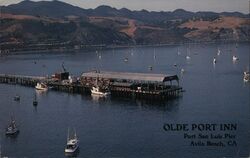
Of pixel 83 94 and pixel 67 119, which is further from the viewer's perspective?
pixel 83 94

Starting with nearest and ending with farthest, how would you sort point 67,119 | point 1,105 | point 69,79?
point 67,119 → point 1,105 → point 69,79

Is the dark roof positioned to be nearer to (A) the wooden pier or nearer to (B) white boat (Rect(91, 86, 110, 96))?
(A) the wooden pier

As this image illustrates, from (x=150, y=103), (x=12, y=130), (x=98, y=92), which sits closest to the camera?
(x=12, y=130)

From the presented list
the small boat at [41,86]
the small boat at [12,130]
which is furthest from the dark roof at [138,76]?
the small boat at [12,130]

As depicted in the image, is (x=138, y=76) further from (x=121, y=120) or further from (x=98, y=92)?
(x=121, y=120)

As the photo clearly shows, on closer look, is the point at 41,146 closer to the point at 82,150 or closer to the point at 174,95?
the point at 82,150

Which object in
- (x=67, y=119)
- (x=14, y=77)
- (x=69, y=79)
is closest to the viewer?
(x=67, y=119)

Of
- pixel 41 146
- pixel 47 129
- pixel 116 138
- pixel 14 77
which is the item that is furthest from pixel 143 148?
pixel 14 77

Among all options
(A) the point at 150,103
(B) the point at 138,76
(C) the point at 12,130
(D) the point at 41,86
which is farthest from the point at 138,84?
(C) the point at 12,130
